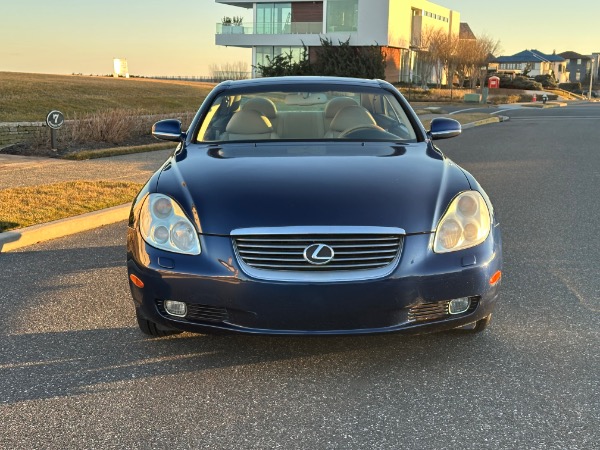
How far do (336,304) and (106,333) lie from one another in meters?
1.65

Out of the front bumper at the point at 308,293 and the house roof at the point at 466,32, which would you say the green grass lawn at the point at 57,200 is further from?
the house roof at the point at 466,32

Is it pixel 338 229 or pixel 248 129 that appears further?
pixel 248 129

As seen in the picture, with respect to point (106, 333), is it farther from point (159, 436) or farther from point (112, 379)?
point (159, 436)

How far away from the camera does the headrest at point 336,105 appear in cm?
579

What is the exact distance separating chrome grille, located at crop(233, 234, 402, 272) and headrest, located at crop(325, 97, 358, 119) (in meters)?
2.38

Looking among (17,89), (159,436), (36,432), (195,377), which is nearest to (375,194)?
(195,377)

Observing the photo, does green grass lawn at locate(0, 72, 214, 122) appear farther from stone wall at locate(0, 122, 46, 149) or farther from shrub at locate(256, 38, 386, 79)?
stone wall at locate(0, 122, 46, 149)

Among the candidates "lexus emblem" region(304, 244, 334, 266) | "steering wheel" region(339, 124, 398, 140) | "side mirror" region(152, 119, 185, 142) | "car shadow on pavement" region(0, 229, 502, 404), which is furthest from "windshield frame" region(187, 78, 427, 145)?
"lexus emblem" region(304, 244, 334, 266)

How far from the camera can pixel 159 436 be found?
3082 mm

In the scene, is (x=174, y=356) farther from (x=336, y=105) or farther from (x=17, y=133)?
(x=17, y=133)

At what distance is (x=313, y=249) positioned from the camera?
3547 mm

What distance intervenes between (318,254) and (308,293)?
8.0 inches

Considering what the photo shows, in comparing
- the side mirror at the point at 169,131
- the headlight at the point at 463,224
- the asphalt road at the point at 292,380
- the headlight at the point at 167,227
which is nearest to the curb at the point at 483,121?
the side mirror at the point at 169,131

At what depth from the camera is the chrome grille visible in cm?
355
